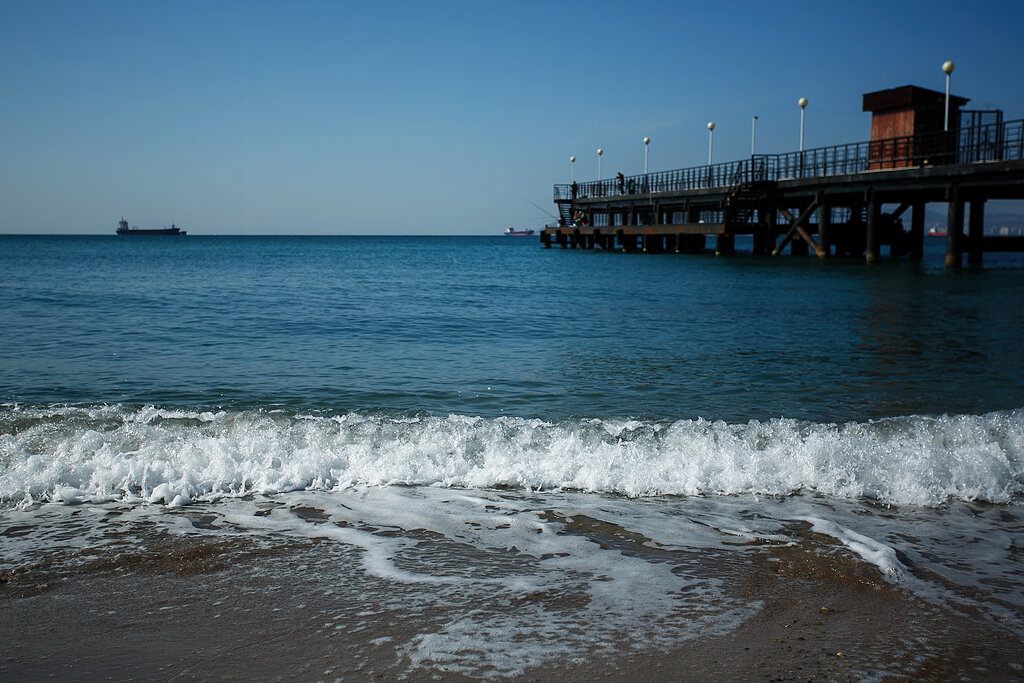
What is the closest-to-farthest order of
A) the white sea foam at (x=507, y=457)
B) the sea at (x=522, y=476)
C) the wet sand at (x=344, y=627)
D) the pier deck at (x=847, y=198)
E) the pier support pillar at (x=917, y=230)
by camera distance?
1. the wet sand at (x=344, y=627)
2. the sea at (x=522, y=476)
3. the white sea foam at (x=507, y=457)
4. the pier deck at (x=847, y=198)
5. the pier support pillar at (x=917, y=230)

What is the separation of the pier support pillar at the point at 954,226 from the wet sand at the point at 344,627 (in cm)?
2554

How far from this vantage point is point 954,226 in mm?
26078

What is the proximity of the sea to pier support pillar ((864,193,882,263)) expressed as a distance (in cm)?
1909

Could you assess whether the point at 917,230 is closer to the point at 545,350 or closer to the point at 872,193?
the point at 872,193

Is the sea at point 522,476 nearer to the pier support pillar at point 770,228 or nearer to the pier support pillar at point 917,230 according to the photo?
the pier support pillar at point 770,228

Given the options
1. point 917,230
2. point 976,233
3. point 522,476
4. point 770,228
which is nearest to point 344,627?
point 522,476

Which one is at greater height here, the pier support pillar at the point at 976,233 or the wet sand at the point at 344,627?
the pier support pillar at the point at 976,233

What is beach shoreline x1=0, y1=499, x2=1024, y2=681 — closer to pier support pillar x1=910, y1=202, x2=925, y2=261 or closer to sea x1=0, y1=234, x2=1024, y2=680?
sea x1=0, y1=234, x2=1024, y2=680

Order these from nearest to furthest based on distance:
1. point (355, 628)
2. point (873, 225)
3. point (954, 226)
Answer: point (355, 628) < point (954, 226) < point (873, 225)

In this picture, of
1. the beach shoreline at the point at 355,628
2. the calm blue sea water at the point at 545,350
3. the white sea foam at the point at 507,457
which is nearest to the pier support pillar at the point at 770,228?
the calm blue sea water at the point at 545,350

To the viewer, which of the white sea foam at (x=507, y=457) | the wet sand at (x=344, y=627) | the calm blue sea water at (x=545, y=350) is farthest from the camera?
the calm blue sea water at (x=545, y=350)

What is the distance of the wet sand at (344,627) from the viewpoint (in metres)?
2.53

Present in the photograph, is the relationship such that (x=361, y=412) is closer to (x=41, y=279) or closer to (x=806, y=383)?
(x=806, y=383)

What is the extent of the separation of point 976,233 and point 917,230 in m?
4.40
